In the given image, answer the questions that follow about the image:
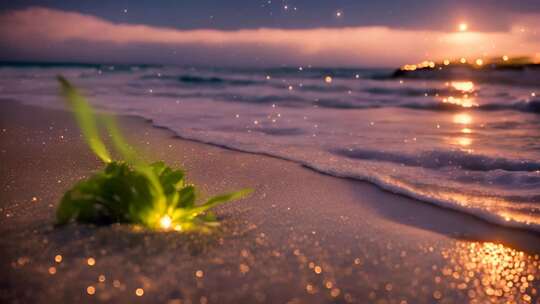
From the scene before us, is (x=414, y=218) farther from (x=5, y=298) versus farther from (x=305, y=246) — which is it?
(x=5, y=298)

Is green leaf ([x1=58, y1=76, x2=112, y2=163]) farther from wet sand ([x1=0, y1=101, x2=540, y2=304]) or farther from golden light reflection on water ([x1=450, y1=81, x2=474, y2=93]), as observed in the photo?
golden light reflection on water ([x1=450, y1=81, x2=474, y2=93])

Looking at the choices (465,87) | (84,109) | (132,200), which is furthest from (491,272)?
(465,87)

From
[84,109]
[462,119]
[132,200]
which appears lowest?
[462,119]

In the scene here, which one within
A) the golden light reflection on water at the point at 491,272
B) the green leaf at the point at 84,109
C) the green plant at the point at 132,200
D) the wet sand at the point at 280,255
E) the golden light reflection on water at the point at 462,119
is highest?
the green leaf at the point at 84,109

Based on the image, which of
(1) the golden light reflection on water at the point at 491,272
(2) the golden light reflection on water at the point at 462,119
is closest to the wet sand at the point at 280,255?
(1) the golden light reflection on water at the point at 491,272

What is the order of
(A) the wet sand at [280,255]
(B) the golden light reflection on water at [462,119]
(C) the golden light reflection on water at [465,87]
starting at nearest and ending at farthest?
(A) the wet sand at [280,255] → (B) the golden light reflection on water at [462,119] → (C) the golden light reflection on water at [465,87]

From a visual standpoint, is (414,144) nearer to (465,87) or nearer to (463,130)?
(463,130)

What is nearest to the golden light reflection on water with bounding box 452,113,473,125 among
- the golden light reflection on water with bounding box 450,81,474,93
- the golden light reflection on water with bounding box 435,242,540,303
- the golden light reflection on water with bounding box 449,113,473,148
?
the golden light reflection on water with bounding box 449,113,473,148

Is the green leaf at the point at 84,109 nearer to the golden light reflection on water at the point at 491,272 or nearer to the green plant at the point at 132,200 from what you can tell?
the green plant at the point at 132,200
